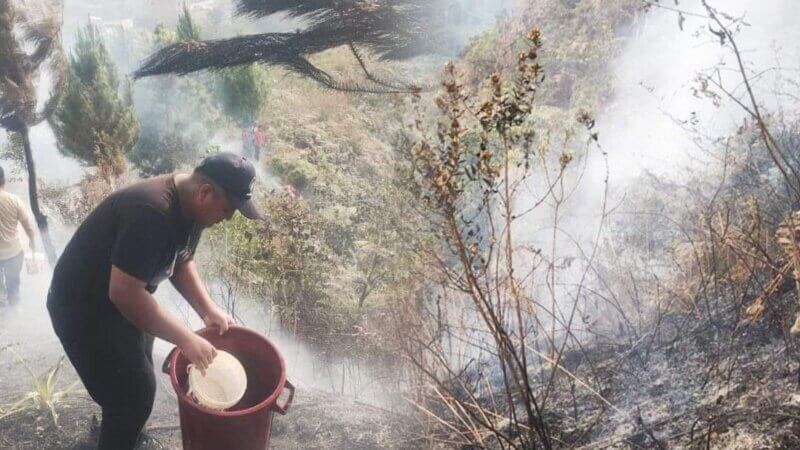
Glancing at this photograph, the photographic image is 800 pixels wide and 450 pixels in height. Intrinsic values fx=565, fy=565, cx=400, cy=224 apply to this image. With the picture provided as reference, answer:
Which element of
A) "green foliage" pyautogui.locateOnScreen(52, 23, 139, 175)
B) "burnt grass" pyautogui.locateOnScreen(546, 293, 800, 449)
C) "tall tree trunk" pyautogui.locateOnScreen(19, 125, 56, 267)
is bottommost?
"burnt grass" pyautogui.locateOnScreen(546, 293, 800, 449)

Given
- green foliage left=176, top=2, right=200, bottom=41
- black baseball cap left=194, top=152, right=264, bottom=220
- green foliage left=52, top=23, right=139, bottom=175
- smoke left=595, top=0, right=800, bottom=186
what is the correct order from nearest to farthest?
black baseball cap left=194, top=152, right=264, bottom=220
smoke left=595, top=0, right=800, bottom=186
green foliage left=52, top=23, right=139, bottom=175
green foliage left=176, top=2, right=200, bottom=41

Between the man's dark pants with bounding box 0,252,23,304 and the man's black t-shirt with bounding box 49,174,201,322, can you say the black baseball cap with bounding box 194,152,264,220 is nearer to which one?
the man's black t-shirt with bounding box 49,174,201,322

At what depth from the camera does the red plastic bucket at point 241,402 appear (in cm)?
214

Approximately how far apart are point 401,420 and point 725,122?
464 centimetres

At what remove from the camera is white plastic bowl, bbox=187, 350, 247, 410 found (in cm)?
213

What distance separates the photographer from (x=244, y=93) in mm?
12102

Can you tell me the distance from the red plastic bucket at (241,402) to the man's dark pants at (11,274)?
3.80 metres

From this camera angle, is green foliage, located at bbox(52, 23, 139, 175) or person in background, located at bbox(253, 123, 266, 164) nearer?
green foliage, located at bbox(52, 23, 139, 175)

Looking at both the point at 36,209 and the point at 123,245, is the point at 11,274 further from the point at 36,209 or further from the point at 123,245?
the point at 123,245

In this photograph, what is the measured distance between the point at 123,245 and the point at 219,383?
68 centimetres

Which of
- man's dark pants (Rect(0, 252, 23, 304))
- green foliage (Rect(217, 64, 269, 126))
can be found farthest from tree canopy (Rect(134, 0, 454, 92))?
green foliage (Rect(217, 64, 269, 126))

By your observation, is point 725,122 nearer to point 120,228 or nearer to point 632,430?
point 632,430

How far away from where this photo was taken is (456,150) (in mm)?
1651

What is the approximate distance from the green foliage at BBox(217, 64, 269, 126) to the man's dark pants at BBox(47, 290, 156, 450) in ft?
34.2
